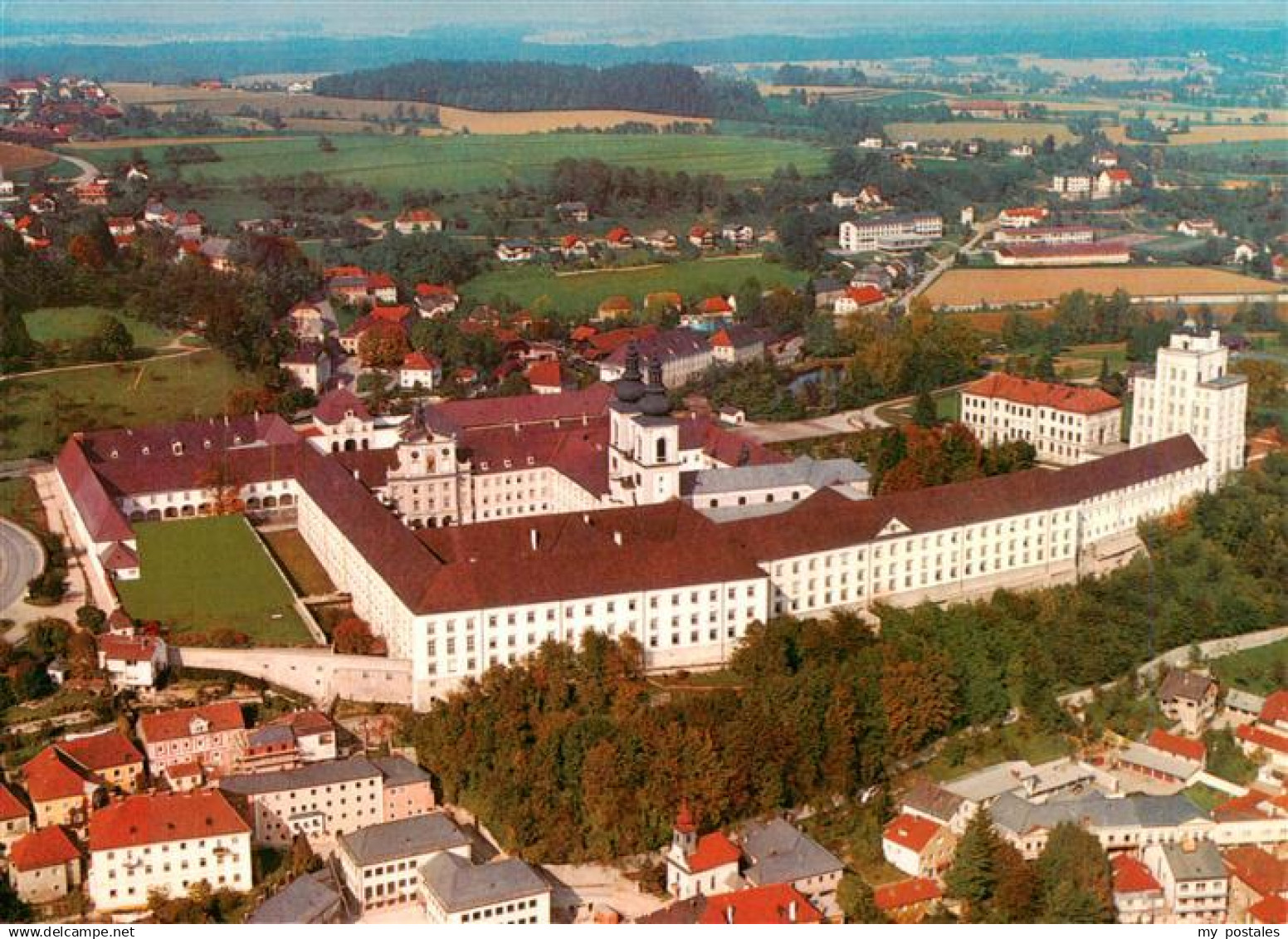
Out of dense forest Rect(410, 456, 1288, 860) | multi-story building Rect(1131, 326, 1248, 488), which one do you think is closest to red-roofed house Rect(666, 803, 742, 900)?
dense forest Rect(410, 456, 1288, 860)

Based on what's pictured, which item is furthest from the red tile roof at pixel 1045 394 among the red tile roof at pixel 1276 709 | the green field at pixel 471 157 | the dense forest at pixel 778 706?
the green field at pixel 471 157

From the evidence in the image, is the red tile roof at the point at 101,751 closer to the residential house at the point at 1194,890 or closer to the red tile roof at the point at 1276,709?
the residential house at the point at 1194,890

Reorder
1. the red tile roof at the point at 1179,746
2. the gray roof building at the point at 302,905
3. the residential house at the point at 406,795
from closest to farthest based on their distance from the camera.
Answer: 1. the gray roof building at the point at 302,905
2. the residential house at the point at 406,795
3. the red tile roof at the point at 1179,746

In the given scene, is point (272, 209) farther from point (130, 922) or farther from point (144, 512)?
point (130, 922)

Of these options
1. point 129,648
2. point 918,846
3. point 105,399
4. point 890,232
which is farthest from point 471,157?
point 918,846

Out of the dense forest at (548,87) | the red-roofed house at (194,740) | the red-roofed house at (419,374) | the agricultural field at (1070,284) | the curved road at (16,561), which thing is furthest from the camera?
the dense forest at (548,87)

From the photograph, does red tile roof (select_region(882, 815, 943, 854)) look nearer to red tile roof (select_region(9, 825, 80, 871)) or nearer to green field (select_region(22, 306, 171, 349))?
red tile roof (select_region(9, 825, 80, 871))

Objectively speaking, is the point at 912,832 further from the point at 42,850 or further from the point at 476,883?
the point at 42,850

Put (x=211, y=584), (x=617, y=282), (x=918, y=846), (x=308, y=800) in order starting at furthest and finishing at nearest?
(x=617, y=282) → (x=211, y=584) → (x=308, y=800) → (x=918, y=846)
